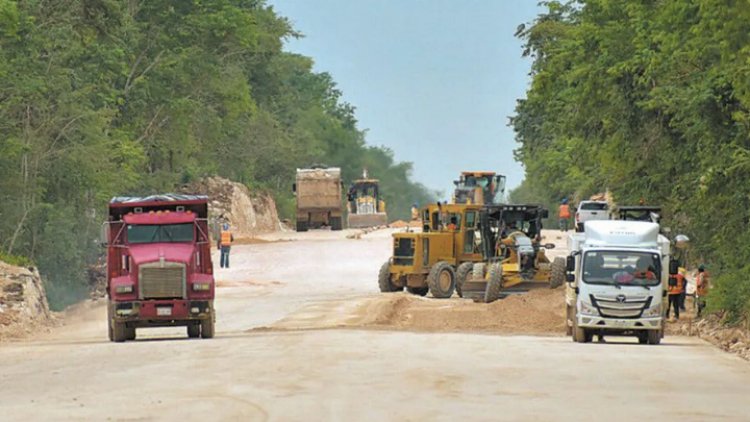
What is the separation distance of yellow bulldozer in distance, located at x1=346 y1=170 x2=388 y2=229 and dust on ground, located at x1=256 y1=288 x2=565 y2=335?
59.9 meters

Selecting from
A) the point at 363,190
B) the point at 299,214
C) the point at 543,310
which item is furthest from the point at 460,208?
the point at 363,190

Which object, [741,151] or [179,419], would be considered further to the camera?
[741,151]

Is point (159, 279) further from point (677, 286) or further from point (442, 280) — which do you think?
point (442, 280)

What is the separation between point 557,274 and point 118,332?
14.8 metres

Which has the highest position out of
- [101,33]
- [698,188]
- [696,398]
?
[101,33]

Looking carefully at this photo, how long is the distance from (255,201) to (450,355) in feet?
283

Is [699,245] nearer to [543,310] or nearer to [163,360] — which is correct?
[543,310]

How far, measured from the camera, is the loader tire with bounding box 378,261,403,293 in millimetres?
51769

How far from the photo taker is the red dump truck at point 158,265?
32.8 metres

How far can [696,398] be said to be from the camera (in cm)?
2069

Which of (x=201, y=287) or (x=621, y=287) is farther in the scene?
(x=201, y=287)

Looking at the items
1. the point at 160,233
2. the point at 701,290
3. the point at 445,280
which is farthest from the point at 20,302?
the point at 701,290

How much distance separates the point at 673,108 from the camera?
144ft

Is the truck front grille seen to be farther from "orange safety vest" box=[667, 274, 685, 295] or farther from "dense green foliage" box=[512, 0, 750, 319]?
"orange safety vest" box=[667, 274, 685, 295]
